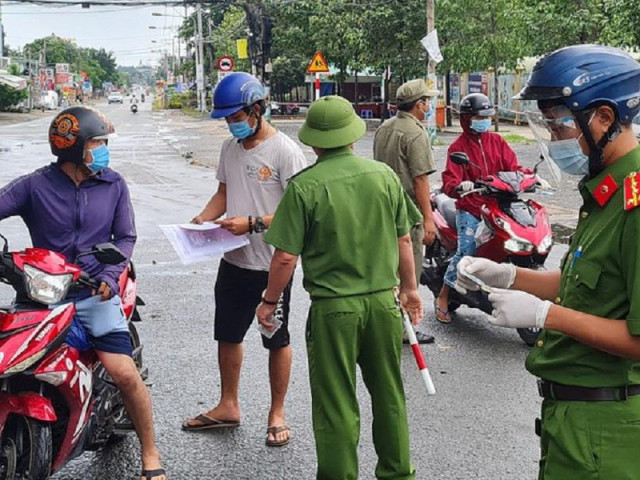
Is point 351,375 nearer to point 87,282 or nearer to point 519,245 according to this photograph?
point 87,282

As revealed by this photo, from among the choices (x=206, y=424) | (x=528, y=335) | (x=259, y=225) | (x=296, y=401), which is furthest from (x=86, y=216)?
(x=528, y=335)

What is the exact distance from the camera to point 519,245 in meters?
6.34

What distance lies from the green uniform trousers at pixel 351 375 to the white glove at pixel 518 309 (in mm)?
1276

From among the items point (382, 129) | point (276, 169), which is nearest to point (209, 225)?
point (276, 169)

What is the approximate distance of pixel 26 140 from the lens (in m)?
32.6

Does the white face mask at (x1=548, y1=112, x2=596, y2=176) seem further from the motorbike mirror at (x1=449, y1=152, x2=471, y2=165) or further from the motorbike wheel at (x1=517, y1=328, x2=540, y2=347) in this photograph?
the motorbike wheel at (x1=517, y1=328, x2=540, y2=347)

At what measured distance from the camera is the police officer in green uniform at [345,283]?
12.3ft

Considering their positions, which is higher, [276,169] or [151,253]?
[276,169]

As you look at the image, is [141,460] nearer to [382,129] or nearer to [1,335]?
[1,335]

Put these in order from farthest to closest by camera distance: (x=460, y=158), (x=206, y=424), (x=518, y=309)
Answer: (x=460, y=158) → (x=206, y=424) → (x=518, y=309)

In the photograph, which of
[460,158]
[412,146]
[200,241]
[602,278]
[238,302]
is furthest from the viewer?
[460,158]

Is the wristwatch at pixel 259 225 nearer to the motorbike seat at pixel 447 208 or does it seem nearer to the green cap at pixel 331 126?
the green cap at pixel 331 126

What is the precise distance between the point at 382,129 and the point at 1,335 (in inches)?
148

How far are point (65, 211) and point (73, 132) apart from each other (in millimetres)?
368
